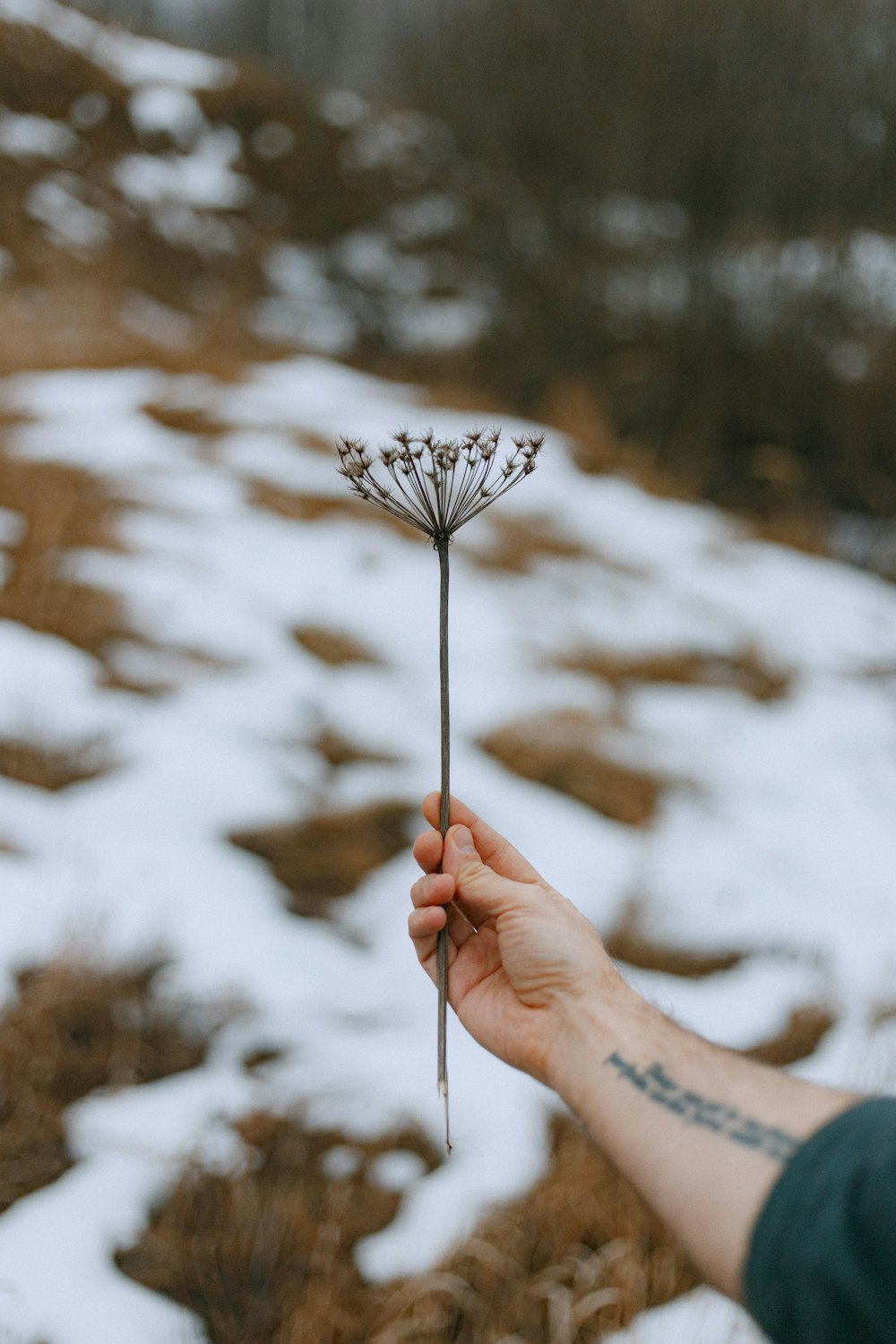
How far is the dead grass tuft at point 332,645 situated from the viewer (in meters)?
4.40

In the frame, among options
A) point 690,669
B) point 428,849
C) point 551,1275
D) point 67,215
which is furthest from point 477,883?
point 67,215

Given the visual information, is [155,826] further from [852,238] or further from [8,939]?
[852,238]

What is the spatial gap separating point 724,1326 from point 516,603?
12.0 feet

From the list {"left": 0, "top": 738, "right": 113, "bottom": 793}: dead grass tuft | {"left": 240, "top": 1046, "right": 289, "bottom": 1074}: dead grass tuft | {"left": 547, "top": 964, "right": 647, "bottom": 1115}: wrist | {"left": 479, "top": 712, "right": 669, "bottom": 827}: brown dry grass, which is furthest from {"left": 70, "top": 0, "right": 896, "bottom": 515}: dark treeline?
{"left": 547, "top": 964, "right": 647, "bottom": 1115}: wrist

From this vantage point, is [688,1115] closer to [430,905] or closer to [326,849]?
[430,905]

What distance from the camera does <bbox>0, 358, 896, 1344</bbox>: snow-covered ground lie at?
2443 millimetres

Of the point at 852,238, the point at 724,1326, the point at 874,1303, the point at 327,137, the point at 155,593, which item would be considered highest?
the point at 327,137

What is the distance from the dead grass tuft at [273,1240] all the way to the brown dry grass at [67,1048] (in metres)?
0.33

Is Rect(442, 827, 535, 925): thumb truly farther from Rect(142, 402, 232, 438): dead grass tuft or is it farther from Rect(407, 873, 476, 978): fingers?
Rect(142, 402, 232, 438): dead grass tuft

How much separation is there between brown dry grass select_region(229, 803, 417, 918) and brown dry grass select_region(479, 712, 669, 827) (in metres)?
0.66

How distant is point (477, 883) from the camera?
5.37 feet

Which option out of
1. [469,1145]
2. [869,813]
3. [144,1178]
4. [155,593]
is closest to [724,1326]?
[469,1145]

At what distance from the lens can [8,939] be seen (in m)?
2.64

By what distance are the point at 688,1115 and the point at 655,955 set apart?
2161 mm
